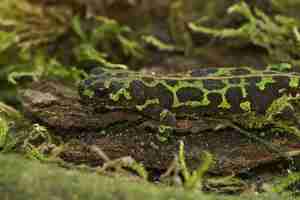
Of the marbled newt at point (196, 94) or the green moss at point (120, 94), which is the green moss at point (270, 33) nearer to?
the marbled newt at point (196, 94)

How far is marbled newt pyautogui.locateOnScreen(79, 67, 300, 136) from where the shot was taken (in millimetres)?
3568

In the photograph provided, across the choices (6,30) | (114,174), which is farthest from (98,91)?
(6,30)

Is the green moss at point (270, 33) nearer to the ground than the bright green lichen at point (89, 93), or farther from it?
farther from it

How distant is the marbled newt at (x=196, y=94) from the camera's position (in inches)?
140

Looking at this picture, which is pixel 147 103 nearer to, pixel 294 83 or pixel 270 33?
pixel 294 83

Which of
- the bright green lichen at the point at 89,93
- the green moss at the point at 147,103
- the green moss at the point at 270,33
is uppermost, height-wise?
the green moss at the point at 270,33

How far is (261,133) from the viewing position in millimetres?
3424

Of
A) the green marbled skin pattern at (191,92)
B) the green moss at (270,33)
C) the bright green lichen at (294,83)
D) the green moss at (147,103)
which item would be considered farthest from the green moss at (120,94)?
the green moss at (270,33)

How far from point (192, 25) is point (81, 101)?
1662mm

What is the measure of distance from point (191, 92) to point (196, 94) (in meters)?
0.04

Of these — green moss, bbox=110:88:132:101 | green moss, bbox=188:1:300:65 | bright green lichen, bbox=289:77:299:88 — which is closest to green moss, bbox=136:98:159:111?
green moss, bbox=110:88:132:101

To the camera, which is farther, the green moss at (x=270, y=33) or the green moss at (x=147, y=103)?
the green moss at (x=270, y=33)

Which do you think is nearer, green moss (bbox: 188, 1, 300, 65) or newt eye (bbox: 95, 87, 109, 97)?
newt eye (bbox: 95, 87, 109, 97)

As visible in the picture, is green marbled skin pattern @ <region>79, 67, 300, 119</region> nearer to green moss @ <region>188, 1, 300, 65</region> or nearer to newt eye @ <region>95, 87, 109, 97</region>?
newt eye @ <region>95, 87, 109, 97</region>
